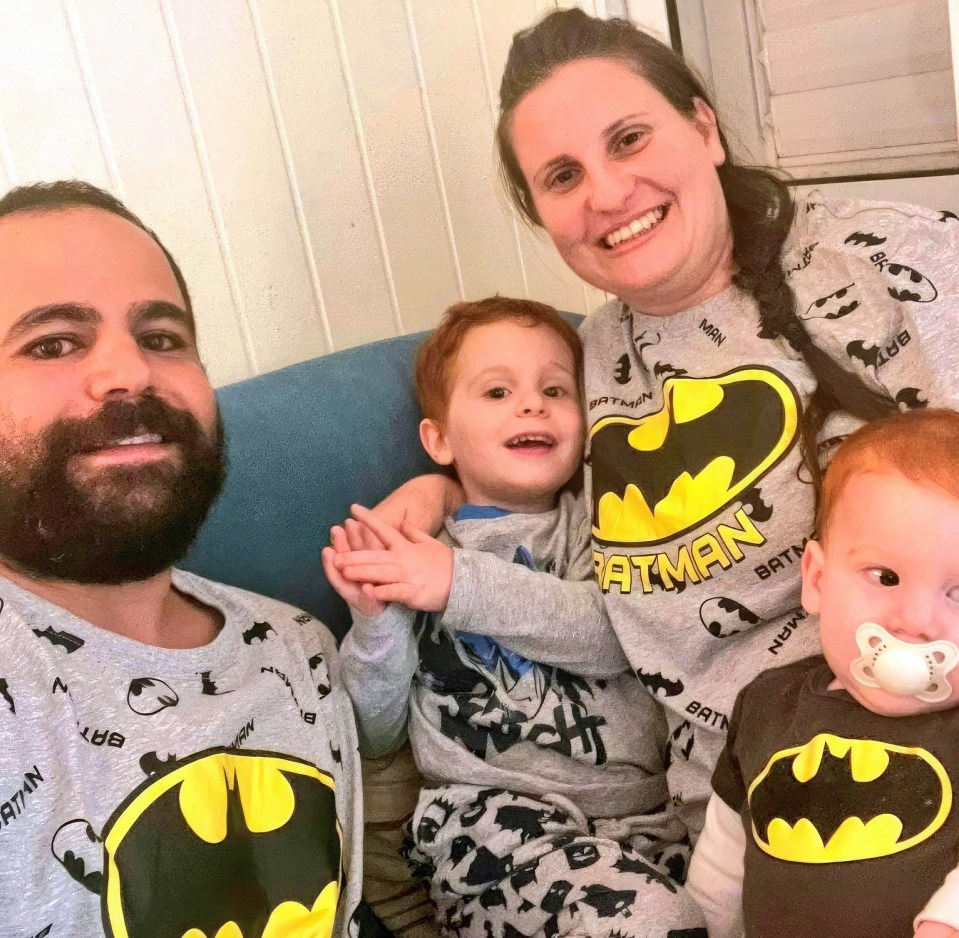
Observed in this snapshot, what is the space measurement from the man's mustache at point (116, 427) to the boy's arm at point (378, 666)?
0.99 ft

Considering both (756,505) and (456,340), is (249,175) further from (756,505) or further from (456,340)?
(756,505)

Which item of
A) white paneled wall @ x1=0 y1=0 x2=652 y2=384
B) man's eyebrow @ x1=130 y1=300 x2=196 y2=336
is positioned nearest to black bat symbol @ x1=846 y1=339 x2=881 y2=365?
man's eyebrow @ x1=130 y1=300 x2=196 y2=336

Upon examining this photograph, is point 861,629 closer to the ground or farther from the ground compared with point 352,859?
farther from the ground

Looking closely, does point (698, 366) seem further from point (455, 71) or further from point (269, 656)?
point (455, 71)

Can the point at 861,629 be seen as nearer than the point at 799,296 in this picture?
Yes

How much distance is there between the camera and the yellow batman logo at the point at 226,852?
0.78 metres

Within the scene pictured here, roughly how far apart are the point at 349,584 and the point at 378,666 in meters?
0.09

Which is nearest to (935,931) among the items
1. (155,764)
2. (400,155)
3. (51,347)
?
(155,764)

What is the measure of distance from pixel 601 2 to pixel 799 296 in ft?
2.78

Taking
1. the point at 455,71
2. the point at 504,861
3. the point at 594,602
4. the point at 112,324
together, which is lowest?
the point at 504,861

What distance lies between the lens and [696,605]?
1.06m

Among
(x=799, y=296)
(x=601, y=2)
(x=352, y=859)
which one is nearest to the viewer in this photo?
(x=352, y=859)

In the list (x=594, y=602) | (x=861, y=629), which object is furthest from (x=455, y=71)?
(x=861, y=629)

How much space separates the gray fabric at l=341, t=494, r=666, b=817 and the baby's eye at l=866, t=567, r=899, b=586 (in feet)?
1.25
